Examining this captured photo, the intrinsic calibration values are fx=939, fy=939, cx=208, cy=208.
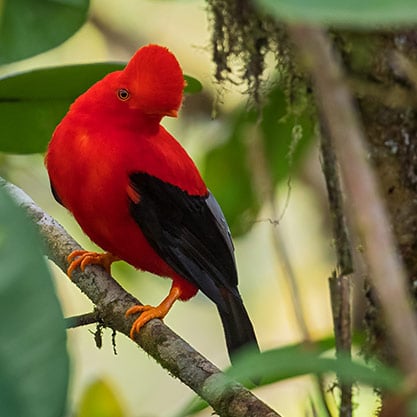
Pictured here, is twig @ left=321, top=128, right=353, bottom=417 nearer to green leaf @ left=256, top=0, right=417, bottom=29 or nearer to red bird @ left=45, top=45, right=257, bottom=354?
red bird @ left=45, top=45, right=257, bottom=354

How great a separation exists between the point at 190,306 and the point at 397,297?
4.76m

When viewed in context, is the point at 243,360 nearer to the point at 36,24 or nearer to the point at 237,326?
the point at 36,24

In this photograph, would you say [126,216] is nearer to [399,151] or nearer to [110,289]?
[110,289]

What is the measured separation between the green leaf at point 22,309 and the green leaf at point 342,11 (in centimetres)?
33

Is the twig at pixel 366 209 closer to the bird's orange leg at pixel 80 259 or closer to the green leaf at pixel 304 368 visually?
the green leaf at pixel 304 368

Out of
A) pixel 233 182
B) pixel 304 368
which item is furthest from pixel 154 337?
pixel 304 368

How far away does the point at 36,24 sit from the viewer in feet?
7.80

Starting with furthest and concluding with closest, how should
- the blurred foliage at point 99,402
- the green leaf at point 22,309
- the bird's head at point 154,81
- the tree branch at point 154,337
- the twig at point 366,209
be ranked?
1. the blurred foliage at point 99,402
2. the bird's head at point 154,81
3. the tree branch at point 154,337
4. the green leaf at point 22,309
5. the twig at point 366,209

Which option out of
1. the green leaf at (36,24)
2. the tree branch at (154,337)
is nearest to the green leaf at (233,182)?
the tree branch at (154,337)

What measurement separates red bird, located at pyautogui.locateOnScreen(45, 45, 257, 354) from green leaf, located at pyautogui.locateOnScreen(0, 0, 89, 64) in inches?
Answer: 8.5

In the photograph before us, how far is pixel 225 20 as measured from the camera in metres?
2.97

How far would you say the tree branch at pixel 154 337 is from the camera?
1815mm

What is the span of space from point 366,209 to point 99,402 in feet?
7.78

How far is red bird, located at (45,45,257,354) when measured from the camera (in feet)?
8.54
